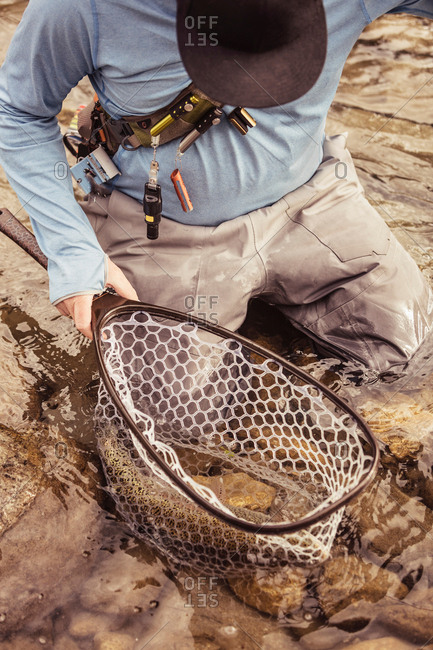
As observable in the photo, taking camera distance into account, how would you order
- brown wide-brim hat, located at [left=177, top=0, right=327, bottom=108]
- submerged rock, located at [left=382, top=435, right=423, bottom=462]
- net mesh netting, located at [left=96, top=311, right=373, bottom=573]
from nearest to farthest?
1. brown wide-brim hat, located at [left=177, top=0, right=327, bottom=108]
2. net mesh netting, located at [left=96, top=311, right=373, bottom=573]
3. submerged rock, located at [left=382, top=435, right=423, bottom=462]

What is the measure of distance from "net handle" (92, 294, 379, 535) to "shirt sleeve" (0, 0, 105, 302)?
11 cm

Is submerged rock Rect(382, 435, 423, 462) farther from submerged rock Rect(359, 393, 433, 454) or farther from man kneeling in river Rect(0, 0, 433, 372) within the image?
man kneeling in river Rect(0, 0, 433, 372)

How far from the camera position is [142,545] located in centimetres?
159

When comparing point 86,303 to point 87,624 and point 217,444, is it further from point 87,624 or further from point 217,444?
point 87,624

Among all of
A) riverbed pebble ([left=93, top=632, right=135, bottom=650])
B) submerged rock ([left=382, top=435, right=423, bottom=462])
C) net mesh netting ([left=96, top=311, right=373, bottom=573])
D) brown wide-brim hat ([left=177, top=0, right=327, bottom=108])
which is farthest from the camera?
submerged rock ([left=382, top=435, right=423, bottom=462])

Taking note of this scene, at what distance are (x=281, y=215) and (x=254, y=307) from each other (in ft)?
1.44

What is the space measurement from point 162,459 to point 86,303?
53cm

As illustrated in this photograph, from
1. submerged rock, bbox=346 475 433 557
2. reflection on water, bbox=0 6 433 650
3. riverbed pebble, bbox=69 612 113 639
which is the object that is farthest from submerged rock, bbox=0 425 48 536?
submerged rock, bbox=346 475 433 557

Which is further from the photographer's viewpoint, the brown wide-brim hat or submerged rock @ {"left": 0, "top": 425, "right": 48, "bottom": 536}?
submerged rock @ {"left": 0, "top": 425, "right": 48, "bottom": 536}

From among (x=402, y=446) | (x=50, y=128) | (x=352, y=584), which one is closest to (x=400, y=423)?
(x=402, y=446)

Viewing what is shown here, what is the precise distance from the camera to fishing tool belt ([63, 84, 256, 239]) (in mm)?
1562

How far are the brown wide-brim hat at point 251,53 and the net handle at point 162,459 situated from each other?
2.02 ft

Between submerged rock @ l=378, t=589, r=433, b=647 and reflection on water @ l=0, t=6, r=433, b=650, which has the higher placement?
reflection on water @ l=0, t=6, r=433, b=650

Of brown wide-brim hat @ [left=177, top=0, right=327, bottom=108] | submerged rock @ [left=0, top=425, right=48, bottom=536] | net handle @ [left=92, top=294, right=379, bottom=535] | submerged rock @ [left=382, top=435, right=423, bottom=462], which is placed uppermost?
brown wide-brim hat @ [left=177, top=0, right=327, bottom=108]
